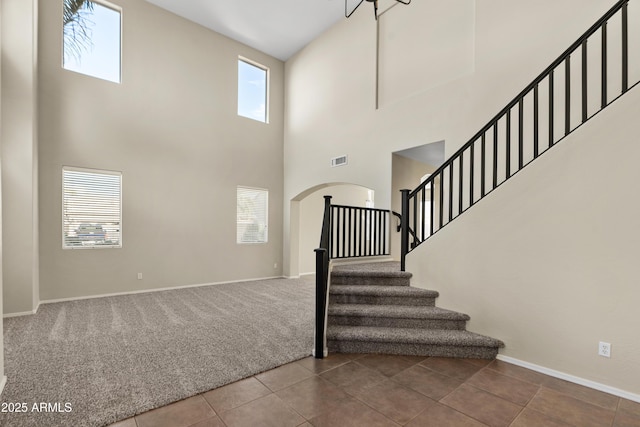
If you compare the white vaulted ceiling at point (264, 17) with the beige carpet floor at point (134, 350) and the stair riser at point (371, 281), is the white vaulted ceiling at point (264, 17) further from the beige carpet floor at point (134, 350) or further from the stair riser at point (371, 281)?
the beige carpet floor at point (134, 350)

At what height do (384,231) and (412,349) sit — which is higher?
(384,231)

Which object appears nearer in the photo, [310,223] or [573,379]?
[573,379]

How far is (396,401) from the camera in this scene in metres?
2.41

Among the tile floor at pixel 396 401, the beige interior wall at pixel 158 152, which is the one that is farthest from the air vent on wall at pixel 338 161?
the tile floor at pixel 396 401

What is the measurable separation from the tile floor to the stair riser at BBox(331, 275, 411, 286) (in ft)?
3.93

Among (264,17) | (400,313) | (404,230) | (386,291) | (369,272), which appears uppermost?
(264,17)

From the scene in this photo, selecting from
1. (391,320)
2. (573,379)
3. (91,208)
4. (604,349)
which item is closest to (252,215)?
(91,208)

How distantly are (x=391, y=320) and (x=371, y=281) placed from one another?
65 cm

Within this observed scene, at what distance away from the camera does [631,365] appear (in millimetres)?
2465

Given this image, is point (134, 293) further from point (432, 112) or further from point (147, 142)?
point (432, 112)

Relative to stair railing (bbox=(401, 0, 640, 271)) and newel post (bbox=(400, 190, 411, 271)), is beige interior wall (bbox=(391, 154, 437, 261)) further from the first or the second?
newel post (bbox=(400, 190, 411, 271))

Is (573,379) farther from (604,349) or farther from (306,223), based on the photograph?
(306,223)

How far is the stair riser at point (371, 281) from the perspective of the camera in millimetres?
4066

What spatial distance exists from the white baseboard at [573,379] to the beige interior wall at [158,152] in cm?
574
